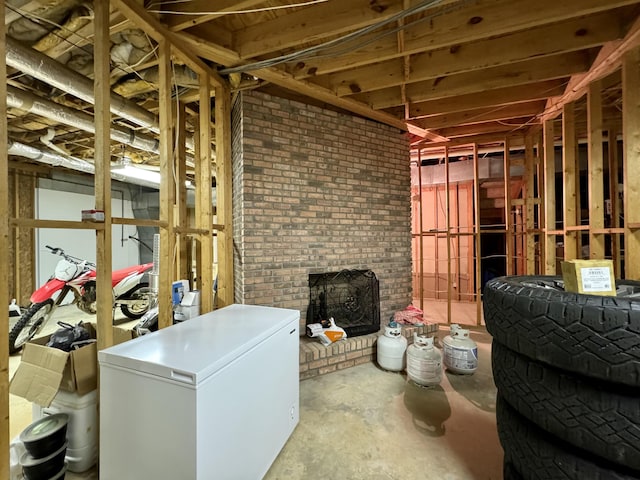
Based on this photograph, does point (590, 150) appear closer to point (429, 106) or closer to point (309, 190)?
point (429, 106)

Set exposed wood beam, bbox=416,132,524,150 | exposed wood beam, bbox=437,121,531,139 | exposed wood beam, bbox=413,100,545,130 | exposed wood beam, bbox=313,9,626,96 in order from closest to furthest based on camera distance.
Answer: exposed wood beam, bbox=313,9,626,96, exposed wood beam, bbox=413,100,545,130, exposed wood beam, bbox=437,121,531,139, exposed wood beam, bbox=416,132,524,150

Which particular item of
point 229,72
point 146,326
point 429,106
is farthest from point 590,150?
point 146,326

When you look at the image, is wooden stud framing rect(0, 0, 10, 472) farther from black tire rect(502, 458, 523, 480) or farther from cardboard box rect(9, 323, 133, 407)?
black tire rect(502, 458, 523, 480)

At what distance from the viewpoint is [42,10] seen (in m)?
1.77

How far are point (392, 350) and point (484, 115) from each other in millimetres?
3172

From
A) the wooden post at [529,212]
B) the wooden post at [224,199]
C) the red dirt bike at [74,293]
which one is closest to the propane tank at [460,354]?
the wooden post at [529,212]

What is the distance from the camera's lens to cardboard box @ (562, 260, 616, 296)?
47.9 inches

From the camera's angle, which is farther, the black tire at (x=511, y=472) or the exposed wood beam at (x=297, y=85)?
the exposed wood beam at (x=297, y=85)

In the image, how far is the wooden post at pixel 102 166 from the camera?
1625 mm

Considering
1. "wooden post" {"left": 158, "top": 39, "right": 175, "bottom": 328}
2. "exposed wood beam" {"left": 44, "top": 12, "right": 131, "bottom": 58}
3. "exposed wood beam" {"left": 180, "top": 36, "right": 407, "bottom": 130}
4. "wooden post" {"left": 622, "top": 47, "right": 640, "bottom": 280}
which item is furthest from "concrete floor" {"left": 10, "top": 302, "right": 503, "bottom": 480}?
"exposed wood beam" {"left": 180, "top": 36, "right": 407, "bottom": 130}

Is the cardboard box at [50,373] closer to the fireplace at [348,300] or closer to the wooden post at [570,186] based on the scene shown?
the fireplace at [348,300]

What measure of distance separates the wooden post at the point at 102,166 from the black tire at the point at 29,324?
2.40m

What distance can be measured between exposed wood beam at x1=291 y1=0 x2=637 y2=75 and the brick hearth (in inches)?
103

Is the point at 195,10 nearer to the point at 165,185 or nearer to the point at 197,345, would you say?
the point at 165,185
